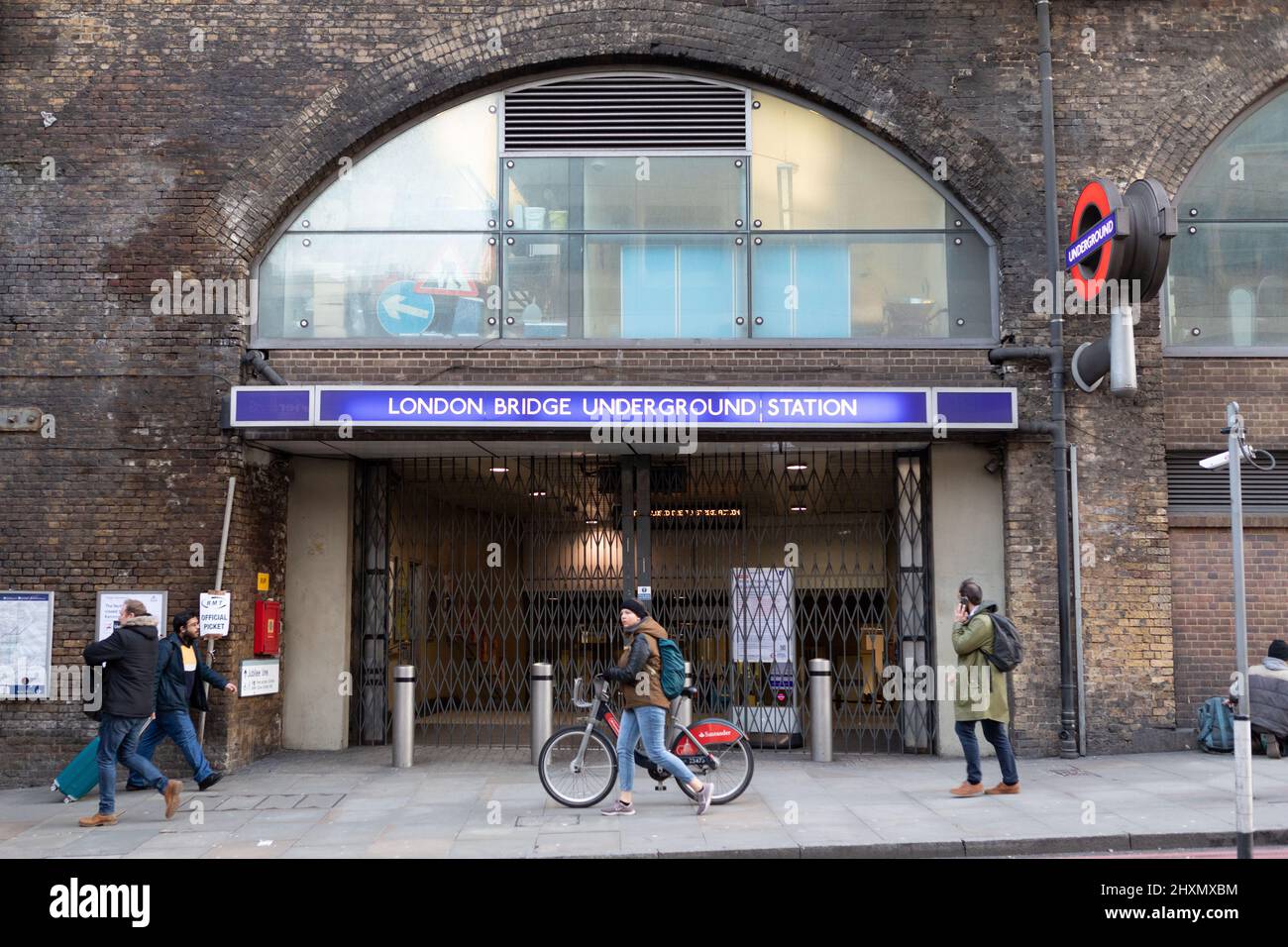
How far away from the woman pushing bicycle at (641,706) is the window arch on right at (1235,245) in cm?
729

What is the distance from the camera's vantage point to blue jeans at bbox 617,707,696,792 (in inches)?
369

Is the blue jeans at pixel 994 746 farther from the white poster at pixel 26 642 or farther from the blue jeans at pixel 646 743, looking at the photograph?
the white poster at pixel 26 642

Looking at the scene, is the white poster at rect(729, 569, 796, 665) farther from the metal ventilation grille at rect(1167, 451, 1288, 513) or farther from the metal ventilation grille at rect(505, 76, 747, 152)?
the metal ventilation grille at rect(505, 76, 747, 152)

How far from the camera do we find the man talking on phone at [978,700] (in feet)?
32.1

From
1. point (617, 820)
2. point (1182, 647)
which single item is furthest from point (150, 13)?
point (1182, 647)

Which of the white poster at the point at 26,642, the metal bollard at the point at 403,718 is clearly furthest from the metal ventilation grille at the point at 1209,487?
the white poster at the point at 26,642

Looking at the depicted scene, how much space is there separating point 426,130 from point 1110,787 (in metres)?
9.56

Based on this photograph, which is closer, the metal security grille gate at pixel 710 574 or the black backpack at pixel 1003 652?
the black backpack at pixel 1003 652

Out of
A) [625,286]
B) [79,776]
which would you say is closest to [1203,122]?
[625,286]

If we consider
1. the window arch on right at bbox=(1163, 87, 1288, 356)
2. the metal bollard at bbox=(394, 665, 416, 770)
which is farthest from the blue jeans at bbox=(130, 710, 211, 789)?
the window arch on right at bbox=(1163, 87, 1288, 356)

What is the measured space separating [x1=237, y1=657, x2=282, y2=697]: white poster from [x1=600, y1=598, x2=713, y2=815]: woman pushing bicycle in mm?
4554

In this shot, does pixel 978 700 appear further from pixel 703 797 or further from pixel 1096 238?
pixel 1096 238

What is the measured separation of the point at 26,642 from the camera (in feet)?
38.2

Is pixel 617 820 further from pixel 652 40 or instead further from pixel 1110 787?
pixel 652 40
